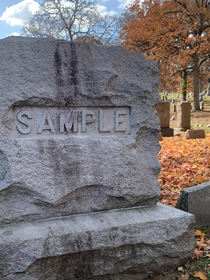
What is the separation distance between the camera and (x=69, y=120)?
7.97 feet

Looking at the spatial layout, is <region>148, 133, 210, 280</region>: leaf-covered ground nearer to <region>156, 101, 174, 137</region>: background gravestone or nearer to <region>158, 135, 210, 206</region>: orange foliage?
<region>158, 135, 210, 206</region>: orange foliage

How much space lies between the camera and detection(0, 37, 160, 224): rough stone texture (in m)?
2.21

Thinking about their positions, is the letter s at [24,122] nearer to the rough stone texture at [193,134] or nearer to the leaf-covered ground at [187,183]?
the leaf-covered ground at [187,183]

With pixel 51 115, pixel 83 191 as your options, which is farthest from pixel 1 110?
pixel 83 191

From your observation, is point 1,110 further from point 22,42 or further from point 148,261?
point 148,261

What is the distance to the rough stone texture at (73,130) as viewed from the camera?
2207mm

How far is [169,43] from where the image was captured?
1748cm

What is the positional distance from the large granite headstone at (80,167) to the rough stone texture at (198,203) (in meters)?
0.49

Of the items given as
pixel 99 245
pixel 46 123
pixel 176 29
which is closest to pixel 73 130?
pixel 46 123

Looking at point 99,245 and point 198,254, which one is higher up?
point 99,245

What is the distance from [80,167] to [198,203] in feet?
5.09

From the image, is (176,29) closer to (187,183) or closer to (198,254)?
(187,183)

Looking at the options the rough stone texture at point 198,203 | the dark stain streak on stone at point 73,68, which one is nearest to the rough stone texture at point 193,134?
the rough stone texture at point 198,203

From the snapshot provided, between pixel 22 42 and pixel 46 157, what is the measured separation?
1005 millimetres
